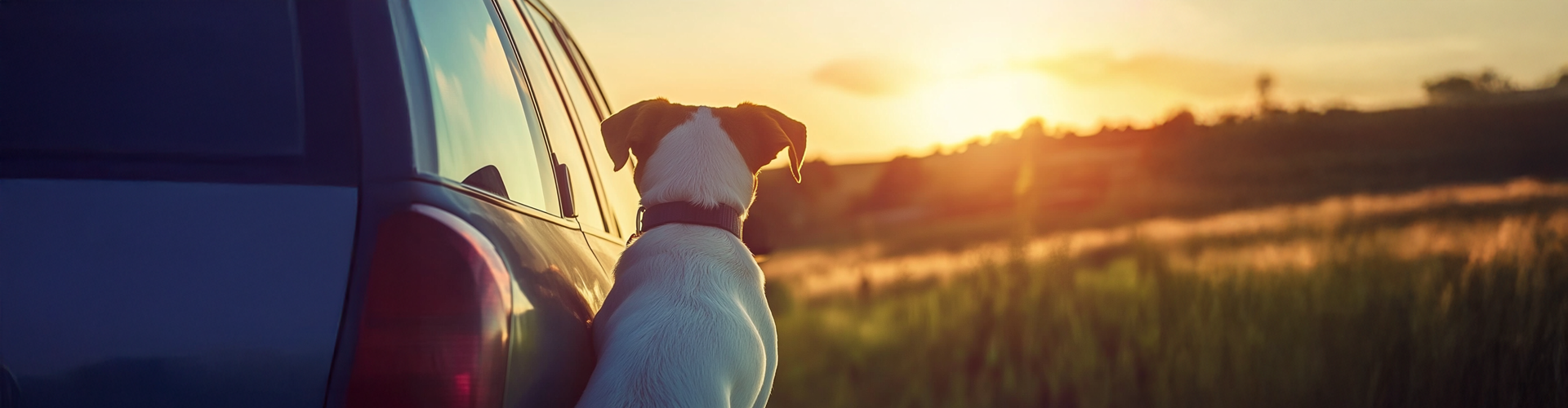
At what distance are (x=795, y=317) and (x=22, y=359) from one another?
8.80m

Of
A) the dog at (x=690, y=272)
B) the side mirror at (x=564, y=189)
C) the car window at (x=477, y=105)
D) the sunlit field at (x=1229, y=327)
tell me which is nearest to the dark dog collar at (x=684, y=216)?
the dog at (x=690, y=272)

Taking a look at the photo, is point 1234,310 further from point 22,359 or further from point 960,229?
point 960,229

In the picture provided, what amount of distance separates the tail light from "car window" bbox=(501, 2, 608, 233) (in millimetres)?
1122

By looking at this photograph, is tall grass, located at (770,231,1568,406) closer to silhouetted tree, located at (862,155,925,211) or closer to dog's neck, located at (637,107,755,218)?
dog's neck, located at (637,107,755,218)

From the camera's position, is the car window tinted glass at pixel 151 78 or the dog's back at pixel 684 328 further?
the dog's back at pixel 684 328

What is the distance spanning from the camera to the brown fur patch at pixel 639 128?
3.26m

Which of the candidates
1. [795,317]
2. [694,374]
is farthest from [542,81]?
[795,317]

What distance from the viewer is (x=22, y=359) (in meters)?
→ 1.43

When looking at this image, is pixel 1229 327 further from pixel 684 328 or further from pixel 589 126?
pixel 684 328

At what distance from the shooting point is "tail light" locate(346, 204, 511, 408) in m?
1.54

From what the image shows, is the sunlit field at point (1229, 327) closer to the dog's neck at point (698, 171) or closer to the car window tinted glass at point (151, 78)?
the dog's neck at point (698, 171)

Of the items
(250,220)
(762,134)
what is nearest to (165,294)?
(250,220)

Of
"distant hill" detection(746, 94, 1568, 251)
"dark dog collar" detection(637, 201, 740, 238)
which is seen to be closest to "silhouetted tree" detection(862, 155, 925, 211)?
"distant hill" detection(746, 94, 1568, 251)

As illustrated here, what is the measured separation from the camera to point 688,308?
227cm
